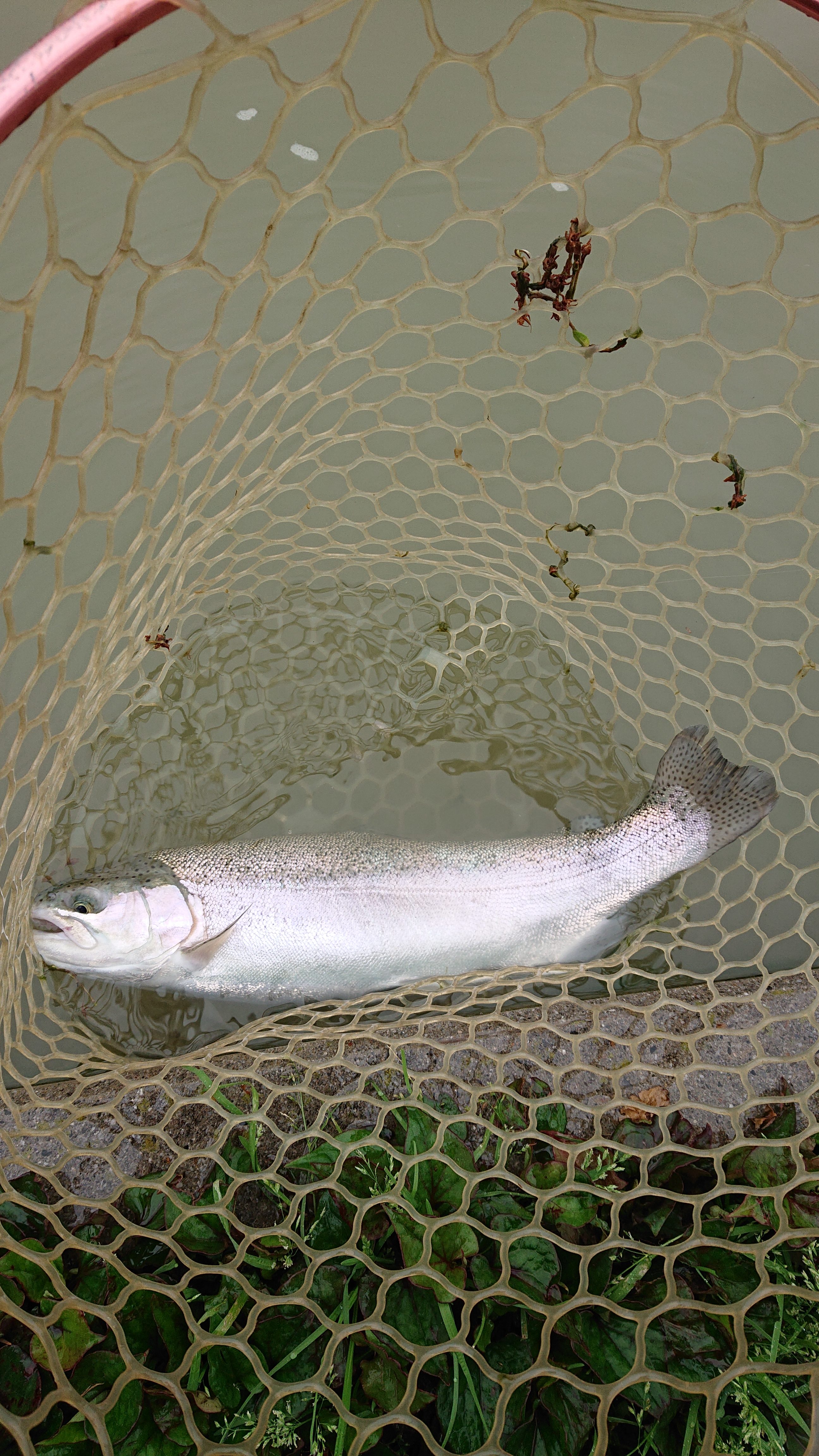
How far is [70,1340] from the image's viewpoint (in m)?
1.86

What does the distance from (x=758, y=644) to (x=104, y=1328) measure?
2655 mm

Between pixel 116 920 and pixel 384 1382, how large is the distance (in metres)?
1.43

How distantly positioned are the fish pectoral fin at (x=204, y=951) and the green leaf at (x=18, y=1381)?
1067mm

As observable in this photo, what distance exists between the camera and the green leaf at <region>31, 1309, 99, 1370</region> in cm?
185

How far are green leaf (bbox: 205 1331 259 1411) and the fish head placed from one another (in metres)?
1.12

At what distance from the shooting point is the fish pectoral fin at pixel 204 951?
2740 mm

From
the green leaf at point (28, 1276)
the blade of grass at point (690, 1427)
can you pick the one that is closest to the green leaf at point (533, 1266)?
the blade of grass at point (690, 1427)

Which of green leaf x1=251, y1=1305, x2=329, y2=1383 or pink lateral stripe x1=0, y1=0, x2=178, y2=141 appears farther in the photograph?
green leaf x1=251, y1=1305, x2=329, y2=1383

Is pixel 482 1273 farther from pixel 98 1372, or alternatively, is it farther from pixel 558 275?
pixel 558 275

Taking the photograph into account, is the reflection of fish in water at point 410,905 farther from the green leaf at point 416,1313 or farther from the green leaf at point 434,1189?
the green leaf at point 416,1313

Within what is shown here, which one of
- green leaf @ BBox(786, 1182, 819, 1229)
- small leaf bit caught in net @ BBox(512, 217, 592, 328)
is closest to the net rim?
small leaf bit caught in net @ BBox(512, 217, 592, 328)

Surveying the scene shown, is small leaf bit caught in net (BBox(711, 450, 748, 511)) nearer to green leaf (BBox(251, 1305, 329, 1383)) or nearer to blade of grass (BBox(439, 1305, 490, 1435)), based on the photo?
blade of grass (BBox(439, 1305, 490, 1435))

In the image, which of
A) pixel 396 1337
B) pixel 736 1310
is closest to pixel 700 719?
pixel 736 1310

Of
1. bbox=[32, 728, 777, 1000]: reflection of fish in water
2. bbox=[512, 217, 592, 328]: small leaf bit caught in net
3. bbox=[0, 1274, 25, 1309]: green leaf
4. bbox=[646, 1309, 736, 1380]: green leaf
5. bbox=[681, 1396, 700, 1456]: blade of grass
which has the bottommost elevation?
bbox=[681, 1396, 700, 1456]: blade of grass
